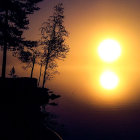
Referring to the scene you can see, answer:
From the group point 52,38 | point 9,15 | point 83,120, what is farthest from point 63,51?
point 83,120

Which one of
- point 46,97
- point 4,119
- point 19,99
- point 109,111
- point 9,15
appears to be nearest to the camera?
point 4,119

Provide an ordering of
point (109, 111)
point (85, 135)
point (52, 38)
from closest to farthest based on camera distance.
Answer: point (52, 38) → point (85, 135) → point (109, 111)

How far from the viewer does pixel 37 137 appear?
12.1 meters

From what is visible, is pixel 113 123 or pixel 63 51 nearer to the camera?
pixel 63 51

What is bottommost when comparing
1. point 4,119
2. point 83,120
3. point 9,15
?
point 83,120

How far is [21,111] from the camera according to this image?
1184 cm

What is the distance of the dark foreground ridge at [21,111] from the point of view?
36.3ft

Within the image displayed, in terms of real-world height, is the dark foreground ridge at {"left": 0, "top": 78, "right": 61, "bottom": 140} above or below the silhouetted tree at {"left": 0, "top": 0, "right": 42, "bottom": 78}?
below

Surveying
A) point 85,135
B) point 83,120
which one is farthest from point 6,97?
point 83,120

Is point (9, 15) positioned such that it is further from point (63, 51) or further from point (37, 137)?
point (37, 137)

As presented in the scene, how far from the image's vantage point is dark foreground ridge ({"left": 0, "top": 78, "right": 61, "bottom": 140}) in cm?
1108

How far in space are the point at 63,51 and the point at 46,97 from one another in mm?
9988

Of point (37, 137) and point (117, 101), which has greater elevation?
point (37, 137)

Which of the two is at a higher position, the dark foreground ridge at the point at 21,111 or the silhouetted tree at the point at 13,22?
the silhouetted tree at the point at 13,22
